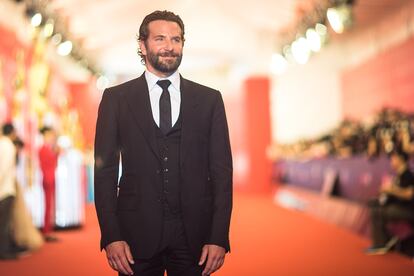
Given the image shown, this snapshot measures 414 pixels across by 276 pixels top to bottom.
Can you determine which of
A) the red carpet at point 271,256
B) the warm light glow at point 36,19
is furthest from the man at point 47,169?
the warm light glow at point 36,19

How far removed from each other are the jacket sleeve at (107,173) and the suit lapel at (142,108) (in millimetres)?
64

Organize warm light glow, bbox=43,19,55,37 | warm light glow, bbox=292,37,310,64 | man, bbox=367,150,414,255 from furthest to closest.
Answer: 1. warm light glow, bbox=292,37,310,64
2. warm light glow, bbox=43,19,55,37
3. man, bbox=367,150,414,255

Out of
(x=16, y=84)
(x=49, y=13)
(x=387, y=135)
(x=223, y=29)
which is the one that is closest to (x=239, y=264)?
(x=387, y=135)

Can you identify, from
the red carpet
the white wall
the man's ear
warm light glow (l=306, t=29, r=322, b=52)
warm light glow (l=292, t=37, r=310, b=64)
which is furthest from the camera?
the white wall

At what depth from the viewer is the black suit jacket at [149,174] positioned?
186 cm

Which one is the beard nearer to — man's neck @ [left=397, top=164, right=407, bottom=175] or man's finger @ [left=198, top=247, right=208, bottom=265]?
man's finger @ [left=198, top=247, right=208, bottom=265]

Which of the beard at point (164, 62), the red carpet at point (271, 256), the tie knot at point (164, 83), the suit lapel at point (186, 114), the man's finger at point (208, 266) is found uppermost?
the beard at point (164, 62)

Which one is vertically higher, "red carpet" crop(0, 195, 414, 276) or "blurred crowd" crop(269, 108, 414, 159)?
"blurred crowd" crop(269, 108, 414, 159)

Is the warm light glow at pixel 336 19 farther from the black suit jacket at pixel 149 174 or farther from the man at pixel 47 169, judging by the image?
the black suit jacket at pixel 149 174

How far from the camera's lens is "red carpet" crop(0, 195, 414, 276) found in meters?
5.18

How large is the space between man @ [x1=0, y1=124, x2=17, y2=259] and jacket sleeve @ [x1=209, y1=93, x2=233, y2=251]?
426cm

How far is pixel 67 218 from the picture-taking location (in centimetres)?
827

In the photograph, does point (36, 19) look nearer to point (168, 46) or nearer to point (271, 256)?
point (271, 256)

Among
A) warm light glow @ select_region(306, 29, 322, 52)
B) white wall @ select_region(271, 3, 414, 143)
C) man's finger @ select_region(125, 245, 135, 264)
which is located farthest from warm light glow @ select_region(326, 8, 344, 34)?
man's finger @ select_region(125, 245, 135, 264)
